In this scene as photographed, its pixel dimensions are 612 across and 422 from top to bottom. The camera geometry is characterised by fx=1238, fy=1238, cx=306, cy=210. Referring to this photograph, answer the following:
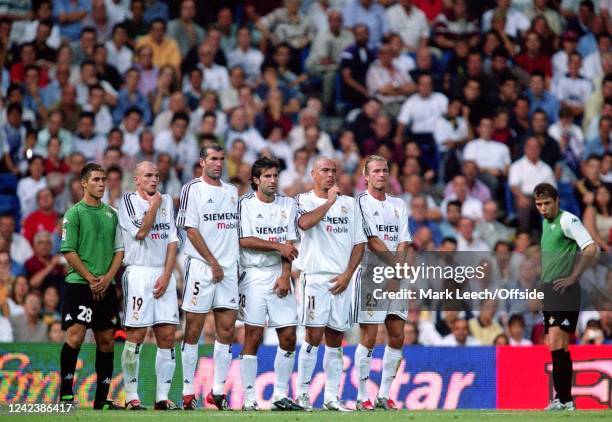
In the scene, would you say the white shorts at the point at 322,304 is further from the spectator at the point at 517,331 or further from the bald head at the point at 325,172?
the spectator at the point at 517,331

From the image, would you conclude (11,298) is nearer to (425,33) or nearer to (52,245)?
(52,245)

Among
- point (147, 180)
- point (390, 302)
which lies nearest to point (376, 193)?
point (390, 302)

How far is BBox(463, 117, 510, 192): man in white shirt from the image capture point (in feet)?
70.3

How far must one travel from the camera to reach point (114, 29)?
74.6 feet

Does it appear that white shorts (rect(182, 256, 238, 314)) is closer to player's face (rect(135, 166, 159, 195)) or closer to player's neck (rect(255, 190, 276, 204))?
player's neck (rect(255, 190, 276, 204))

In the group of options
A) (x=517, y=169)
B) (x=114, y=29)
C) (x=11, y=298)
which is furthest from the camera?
(x=114, y=29)

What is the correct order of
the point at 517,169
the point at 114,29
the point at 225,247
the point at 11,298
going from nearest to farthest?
the point at 225,247
the point at 11,298
the point at 517,169
the point at 114,29

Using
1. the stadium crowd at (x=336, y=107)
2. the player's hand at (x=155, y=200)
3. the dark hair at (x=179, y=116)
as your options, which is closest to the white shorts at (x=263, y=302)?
the player's hand at (x=155, y=200)

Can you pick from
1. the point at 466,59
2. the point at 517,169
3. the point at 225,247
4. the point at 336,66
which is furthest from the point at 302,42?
the point at 225,247

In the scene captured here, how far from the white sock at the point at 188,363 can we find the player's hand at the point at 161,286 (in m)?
0.62

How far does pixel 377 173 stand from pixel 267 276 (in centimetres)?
171

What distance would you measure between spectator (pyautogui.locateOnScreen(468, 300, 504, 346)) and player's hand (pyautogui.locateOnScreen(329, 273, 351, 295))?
5.30 metres

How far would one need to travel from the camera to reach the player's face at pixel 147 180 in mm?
13391

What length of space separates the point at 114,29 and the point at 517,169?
25.4 feet
